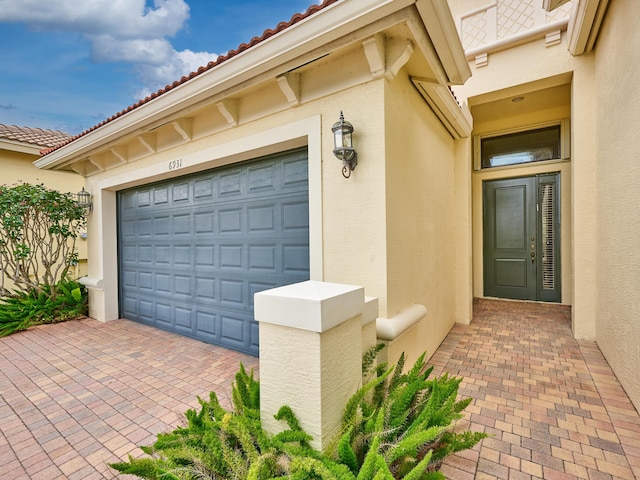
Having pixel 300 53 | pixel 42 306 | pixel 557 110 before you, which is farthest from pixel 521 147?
pixel 42 306

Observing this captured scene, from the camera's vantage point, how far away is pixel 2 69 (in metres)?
14.9

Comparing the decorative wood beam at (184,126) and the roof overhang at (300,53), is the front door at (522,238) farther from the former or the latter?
the decorative wood beam at (184,126)

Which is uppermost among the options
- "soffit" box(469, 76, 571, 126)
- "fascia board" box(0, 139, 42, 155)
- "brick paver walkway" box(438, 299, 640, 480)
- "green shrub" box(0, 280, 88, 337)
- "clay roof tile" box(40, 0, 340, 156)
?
"soffit" box(469, 76, 571, 126)

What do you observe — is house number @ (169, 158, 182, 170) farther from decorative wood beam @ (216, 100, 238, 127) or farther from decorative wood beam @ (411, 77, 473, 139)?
decorative wood beam @ (411, 77, 473, 139)

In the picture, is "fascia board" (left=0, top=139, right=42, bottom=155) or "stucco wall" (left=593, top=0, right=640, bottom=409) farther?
"fascia board" (left=0, top=139, right=42, bottom=155)

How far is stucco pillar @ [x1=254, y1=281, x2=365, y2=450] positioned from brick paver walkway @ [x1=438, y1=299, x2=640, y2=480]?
3.11ft

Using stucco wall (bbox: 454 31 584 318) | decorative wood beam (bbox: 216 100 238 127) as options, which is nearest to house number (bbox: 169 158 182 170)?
decorative wood beam (bbox: 216 100 238 127)

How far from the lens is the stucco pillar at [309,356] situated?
5.13ft

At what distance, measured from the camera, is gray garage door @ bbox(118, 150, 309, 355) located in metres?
3.49

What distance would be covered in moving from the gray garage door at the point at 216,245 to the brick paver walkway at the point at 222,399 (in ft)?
1.39

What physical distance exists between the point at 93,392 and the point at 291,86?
369 cm

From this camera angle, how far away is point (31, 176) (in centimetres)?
766

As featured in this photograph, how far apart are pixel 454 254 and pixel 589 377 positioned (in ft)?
7.89

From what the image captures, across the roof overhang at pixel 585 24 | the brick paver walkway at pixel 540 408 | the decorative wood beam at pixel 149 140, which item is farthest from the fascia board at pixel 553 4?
the decorative wood beam at pixel 149 140
